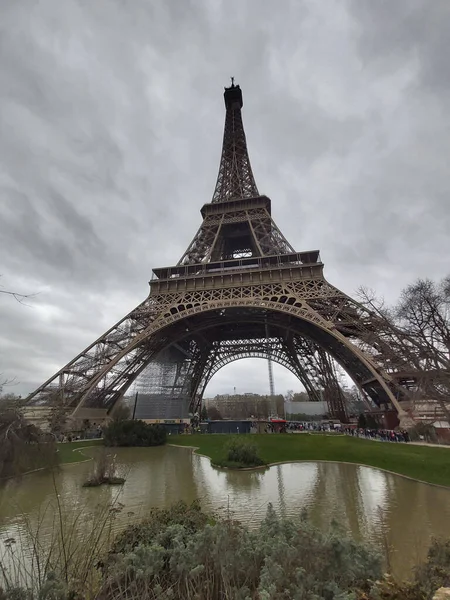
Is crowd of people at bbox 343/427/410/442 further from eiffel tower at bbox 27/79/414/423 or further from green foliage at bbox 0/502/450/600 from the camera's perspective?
green foliage at bbox 0/502/450/600

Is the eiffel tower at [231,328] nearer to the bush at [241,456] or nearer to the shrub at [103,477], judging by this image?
the bush at [241,456]

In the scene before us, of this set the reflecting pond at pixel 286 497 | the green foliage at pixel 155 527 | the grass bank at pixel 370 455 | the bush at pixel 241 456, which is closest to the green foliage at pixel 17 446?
the reflecting pond at pixel 286 497

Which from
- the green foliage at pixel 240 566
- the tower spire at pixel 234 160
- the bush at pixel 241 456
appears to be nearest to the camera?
the green foliage at pixel 240 566

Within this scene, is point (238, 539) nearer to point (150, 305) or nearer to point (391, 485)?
point (391, 485)

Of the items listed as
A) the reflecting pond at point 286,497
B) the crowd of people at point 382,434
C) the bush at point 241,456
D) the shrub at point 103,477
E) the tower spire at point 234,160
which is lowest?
the reflecting pond at point 286,497

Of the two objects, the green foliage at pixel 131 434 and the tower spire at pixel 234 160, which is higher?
the tower spire at pixel 234 160

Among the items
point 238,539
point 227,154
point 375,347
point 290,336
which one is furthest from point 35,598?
point 227,154
